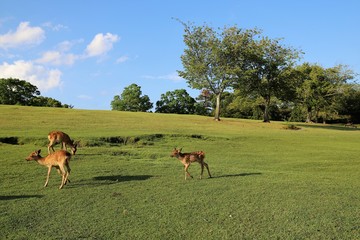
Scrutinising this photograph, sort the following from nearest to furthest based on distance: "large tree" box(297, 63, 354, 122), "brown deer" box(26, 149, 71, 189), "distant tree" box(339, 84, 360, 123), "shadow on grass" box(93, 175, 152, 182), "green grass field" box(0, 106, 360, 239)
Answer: "green grass field" box(0, 106, 360, 239) < "brown deer" box(26, 149, 71, 189) < "shadow on grass" box(93, 175, 152, 182) < "large tree" box(297, 63, 354, 122) < "distant tree" box(339, 84, 360, 123)

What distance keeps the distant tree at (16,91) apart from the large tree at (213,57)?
42.3 metres

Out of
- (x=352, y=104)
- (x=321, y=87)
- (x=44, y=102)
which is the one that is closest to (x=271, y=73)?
(x=321, y=87)

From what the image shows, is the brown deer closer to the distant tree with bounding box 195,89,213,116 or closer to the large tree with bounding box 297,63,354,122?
the large tree with bounding box 297,63,354,122

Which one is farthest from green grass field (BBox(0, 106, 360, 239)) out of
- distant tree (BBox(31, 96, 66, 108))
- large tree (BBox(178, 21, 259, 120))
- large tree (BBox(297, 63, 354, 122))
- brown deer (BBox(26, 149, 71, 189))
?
distant tree (BBox(31, 96, 66, 108))

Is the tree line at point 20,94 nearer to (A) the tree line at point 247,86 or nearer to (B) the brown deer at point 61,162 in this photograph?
(A) the tree line at point 247,86

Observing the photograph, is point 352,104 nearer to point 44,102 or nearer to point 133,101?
point 133,101

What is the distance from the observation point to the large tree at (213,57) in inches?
1828

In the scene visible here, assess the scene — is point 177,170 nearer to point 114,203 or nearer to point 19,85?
point 114,203

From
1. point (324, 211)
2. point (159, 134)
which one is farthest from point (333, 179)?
point (159, 134)

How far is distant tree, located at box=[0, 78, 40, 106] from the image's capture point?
2822 inches

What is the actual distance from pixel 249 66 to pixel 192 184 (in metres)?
41.2

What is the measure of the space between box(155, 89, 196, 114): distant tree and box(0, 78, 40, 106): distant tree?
31.6 metres

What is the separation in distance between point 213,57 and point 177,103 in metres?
47.4

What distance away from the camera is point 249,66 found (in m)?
49.8
